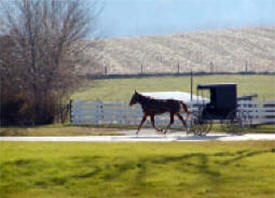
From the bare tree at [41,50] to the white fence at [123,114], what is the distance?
5.19ft

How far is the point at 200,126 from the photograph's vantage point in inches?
944

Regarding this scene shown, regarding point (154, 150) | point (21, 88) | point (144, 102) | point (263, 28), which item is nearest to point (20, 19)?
point (21, 88)

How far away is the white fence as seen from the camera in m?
28.9

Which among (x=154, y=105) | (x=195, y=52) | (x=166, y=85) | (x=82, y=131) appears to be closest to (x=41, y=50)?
(x=82, y=131)

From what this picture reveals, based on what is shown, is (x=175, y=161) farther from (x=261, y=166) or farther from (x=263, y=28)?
(x=263, y=28)

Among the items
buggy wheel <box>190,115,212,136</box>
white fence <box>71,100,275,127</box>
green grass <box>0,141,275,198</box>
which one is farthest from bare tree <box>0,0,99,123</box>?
green grass <box>0,141,275,198</box>

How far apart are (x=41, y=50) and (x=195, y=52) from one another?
2077 inches

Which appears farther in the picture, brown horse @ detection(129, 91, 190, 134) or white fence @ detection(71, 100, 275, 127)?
white fence @ detection(71, 100, 275, 127)

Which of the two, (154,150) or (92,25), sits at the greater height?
(92,25)

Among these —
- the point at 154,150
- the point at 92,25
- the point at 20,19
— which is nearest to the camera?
the point at 154,150

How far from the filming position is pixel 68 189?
41.2 feet

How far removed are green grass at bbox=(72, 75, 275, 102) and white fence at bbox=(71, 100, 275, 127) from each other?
41.5ft

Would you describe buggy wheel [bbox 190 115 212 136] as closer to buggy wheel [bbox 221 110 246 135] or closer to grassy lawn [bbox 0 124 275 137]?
buggy wheel [bbox 221 110 246 135]

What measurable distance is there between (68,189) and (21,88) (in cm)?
2051
